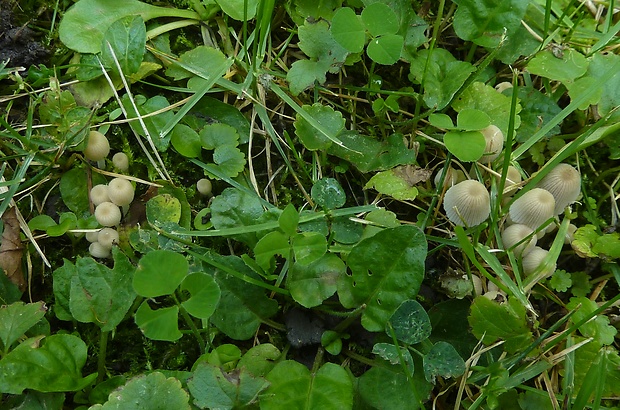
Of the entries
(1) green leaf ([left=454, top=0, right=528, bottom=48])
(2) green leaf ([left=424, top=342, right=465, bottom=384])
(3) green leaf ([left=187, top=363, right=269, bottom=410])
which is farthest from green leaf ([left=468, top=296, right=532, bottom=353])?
(1) green leaf ([left=454, top=0, right=528, bottom=48])

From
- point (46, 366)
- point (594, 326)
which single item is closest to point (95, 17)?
point (46, 366)

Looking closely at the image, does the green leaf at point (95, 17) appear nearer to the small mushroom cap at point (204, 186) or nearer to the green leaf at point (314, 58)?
the green leaf at point (314, 58)

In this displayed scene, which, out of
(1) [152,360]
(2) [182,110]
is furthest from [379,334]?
(2) [182,110]

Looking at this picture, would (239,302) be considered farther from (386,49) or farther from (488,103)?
(488,103)

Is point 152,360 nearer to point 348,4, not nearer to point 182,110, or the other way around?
point 182,110

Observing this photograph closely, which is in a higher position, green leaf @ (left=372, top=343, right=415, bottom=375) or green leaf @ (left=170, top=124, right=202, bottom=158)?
green leaf @ (left=170, top=124, right=202, bottom=158)

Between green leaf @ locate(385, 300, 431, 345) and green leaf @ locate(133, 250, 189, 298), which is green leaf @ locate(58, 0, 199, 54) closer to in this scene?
green leaf @ locate(133, 250, 189, 298)
